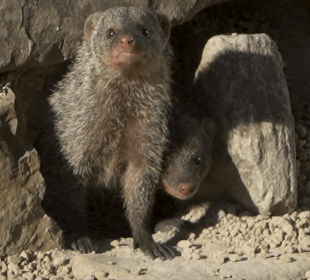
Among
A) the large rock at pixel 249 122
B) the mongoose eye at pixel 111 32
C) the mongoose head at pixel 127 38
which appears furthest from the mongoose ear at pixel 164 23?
the large rock at pixel 249 122

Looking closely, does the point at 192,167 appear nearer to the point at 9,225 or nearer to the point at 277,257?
the point at 277,257

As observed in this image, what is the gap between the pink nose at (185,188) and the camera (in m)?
3.38

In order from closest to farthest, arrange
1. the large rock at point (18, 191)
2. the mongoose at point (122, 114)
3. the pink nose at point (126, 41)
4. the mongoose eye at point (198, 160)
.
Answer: the pink nose at point (126, 41)
the large rock at point (18, 191)
the mongoose at point (122, 114)
the mongoose eye at point (198, 160)

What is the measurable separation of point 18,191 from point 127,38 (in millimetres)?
927

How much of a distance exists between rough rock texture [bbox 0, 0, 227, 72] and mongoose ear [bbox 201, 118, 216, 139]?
723mm

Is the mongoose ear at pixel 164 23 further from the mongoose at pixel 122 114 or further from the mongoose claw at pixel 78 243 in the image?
the mongoose claw at pixel 78 243

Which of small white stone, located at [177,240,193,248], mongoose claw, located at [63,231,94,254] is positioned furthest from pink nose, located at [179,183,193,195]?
mongoose claw, located at [63,231,94,254]

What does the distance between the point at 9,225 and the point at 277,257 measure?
52.2 inches

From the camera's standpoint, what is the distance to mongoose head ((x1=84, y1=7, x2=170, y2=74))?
9.84 feet

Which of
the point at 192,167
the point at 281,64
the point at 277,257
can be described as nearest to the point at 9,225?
the point at 192,167

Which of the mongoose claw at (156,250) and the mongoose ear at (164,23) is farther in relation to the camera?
the mongoose ear at (164,23)

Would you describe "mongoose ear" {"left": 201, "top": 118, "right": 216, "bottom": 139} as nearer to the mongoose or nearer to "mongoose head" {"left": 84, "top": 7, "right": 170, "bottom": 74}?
the mongoose

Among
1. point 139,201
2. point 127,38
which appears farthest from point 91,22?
point 139,201

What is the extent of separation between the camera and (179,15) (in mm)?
3576
